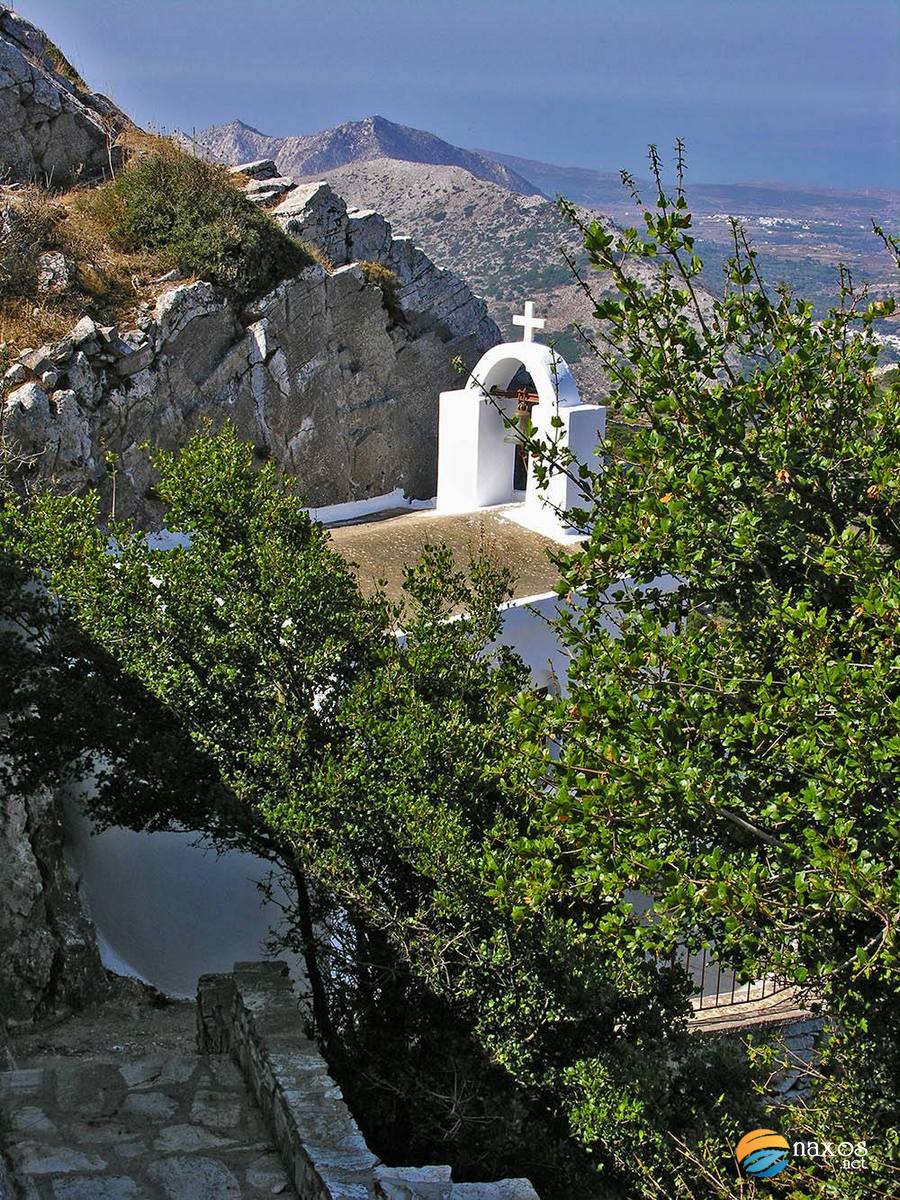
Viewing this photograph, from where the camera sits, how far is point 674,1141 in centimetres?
720

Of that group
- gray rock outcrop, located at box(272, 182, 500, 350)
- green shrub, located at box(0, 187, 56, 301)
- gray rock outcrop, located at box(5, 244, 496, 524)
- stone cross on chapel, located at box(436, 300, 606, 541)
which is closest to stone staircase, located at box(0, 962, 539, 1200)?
gray rock outcrop, located at box(5, 244, 496, 524)

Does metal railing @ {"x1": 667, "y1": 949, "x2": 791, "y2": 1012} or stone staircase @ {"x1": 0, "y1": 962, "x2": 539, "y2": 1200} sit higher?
stone staircase @ {"x1": 0, "y1": 962, "x2": 539, "y2": 1200}

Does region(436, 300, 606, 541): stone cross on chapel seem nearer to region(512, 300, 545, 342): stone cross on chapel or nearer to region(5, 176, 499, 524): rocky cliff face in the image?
region(512, 300, 545, 342): stone cross on chapel

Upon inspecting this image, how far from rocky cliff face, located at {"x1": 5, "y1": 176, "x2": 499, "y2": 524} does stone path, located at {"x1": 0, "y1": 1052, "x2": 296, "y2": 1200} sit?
955 cm

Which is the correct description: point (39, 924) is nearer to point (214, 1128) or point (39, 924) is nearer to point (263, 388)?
point (214, 1128)

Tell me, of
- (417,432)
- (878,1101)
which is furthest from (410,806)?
(417,432)

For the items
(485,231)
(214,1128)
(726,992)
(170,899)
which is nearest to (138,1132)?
(214,1128)

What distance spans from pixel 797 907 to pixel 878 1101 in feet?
6.45

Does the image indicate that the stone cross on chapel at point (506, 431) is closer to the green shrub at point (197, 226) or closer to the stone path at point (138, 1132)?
the green shrub at point (197, 226)

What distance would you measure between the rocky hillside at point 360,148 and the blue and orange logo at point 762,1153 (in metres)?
57.9

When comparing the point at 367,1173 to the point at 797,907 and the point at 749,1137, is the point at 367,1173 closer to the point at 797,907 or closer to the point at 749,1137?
the point at 797,907

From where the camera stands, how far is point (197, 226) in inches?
734

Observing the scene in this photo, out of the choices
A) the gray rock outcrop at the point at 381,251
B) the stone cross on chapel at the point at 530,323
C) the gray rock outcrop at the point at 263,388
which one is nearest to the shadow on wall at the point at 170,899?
the gray rock outcrop at the point at 263,388

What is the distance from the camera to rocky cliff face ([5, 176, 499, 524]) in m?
16.0
